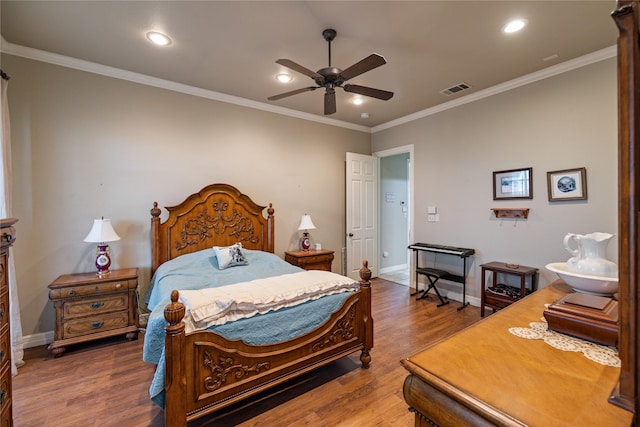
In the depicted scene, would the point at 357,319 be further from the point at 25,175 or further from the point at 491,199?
the point at 25,175

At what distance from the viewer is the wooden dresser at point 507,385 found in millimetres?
619

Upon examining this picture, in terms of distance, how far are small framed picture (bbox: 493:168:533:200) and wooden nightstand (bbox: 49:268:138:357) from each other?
4.36m

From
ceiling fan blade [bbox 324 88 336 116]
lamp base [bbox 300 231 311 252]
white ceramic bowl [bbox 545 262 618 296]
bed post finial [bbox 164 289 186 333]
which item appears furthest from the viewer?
lamp base [bbox 300 231 311 252]

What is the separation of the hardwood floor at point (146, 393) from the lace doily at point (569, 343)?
4.05 feet

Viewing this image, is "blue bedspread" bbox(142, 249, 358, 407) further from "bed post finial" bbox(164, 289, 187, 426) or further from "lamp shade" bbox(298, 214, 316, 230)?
"lamp shade" bbox(298, 214, 316, 230)

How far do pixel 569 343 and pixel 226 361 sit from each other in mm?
1715

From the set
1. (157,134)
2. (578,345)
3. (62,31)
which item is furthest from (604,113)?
(62,31)

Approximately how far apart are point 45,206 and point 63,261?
0.59 m

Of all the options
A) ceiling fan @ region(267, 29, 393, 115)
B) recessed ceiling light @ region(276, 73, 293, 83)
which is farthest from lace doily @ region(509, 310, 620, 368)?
recessed ceiling light @ region(276, 73, 293, 83)

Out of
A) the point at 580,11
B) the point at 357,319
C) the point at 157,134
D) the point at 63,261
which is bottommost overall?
the point at 357,319

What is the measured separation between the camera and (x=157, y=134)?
11.1ft

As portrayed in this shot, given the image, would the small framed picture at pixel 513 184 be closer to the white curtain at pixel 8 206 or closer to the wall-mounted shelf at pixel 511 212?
the wall-mounted shelf at pixel 511 212

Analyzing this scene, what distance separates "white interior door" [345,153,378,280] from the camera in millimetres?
4938

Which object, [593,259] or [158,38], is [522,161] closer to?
[593,259]
